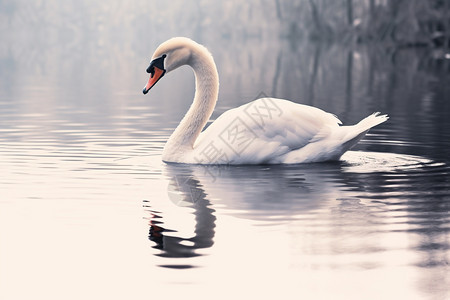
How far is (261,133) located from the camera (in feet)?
34.5

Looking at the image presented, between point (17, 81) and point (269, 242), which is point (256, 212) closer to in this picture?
point (269, 242)

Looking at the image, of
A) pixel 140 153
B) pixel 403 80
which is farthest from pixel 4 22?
pixel 140 153

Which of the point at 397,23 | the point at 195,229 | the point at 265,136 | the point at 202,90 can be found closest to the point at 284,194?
the point at 265,136

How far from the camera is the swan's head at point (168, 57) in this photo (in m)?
11.3

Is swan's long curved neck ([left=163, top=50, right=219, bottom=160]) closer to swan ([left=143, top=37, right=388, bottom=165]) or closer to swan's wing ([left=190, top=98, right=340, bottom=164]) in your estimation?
swan ([left=143, top=37, right=388, bottom=165])

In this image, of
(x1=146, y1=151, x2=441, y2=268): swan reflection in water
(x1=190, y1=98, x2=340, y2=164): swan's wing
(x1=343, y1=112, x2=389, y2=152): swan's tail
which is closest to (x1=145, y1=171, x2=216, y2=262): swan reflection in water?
(x1=146, y1=151, x2=441, y2=268): swan reflection in water

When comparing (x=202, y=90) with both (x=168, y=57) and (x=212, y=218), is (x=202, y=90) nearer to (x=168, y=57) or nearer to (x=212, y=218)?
(x=168, y=57)

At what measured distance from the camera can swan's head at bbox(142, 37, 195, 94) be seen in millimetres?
11336

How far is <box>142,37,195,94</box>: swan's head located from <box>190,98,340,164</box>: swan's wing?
102cm

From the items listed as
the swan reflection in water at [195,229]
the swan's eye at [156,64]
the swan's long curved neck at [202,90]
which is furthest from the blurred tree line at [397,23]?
the swan reflection in water at [195,229]

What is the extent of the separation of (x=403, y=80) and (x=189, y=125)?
19894 millimetres

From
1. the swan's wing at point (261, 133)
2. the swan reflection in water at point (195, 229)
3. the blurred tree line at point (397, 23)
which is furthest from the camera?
the blurred tree line at point (397, 23)

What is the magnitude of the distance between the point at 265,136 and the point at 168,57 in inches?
67.7

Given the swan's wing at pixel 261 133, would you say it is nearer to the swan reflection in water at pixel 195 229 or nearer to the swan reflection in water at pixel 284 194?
the swan reflection in water at pixel 284 194
